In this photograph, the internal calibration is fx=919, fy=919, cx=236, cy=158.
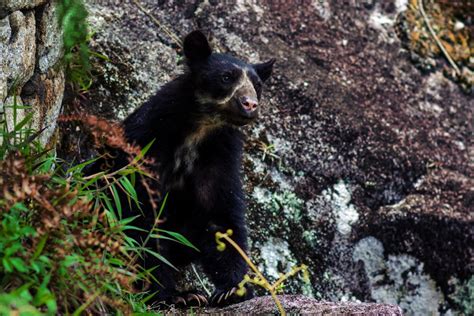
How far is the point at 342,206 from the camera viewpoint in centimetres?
720

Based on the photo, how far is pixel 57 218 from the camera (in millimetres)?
3592

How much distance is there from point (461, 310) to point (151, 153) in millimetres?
2795

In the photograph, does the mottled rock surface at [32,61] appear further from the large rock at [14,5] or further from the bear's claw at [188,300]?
the bear's claw at [188,300]

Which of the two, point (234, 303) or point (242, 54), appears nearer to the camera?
point (234, 303)

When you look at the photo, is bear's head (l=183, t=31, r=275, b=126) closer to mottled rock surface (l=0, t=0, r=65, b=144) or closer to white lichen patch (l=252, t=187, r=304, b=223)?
mottled rock surface (l=0, t=0, r=65, b=144)

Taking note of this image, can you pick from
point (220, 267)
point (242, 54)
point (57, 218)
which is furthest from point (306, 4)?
point (57, 218)

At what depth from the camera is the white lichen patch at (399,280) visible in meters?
7.00

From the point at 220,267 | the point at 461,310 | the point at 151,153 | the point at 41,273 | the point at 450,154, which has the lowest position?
the point at 461,310

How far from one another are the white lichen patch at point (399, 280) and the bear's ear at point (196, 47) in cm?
193

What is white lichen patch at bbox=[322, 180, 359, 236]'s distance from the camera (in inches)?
280

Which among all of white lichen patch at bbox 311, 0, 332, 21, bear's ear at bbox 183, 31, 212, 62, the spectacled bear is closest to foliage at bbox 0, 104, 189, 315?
the spectacled bear

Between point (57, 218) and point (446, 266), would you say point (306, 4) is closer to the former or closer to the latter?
point (446, 266)

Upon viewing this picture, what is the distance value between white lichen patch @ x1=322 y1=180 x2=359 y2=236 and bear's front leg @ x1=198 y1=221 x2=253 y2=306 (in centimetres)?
127

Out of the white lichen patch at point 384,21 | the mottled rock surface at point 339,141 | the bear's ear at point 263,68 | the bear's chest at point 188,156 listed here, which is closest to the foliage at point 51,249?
the bear's chest at point 188,156
